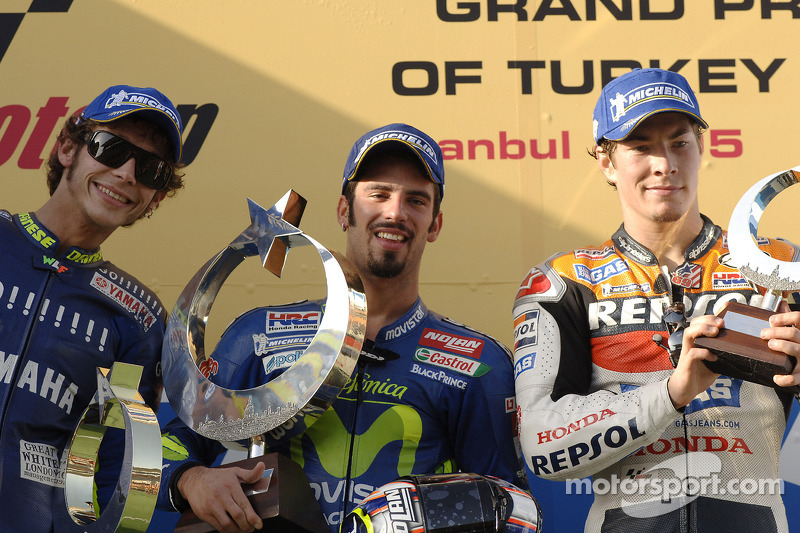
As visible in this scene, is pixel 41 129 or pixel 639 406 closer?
pixel 639 406

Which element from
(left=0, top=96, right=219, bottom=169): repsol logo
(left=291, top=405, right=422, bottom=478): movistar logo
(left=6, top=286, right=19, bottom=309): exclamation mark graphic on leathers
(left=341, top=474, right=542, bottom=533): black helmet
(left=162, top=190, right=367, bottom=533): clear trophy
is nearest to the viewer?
(left=341, top=474, right=542, bottom=533): black helmet

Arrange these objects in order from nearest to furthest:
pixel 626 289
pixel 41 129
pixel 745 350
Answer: pixel 745 350 → pixel 626 289 → pixel 41 129

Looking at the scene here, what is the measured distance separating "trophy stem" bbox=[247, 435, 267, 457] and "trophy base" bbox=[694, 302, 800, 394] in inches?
38.0

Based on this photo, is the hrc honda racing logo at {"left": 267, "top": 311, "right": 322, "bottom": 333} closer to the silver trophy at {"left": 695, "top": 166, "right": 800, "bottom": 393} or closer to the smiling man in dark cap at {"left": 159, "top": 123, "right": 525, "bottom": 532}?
the smiling man in dark cap at {"left": 159, "top": 123, "right": 525, "bottom": 532}

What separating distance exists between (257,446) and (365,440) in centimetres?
27

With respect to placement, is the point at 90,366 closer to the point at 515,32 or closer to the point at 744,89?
the point at 515,32

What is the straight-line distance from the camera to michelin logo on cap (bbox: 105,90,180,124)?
249 centimetres

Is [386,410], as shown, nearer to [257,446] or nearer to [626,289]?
[257,446]

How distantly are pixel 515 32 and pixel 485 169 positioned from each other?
0.49m

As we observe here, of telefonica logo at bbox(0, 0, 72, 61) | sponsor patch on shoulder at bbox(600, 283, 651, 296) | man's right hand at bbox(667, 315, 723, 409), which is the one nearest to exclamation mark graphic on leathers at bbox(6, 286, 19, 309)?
telefonica logo at bbox(0, 0, 72, 61)

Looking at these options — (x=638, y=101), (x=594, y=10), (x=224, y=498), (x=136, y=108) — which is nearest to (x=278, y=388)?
(x=224, y=498)

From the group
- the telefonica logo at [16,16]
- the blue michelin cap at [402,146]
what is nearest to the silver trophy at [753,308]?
the blue michelin cap at [402,146]

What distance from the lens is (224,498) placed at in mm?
1948

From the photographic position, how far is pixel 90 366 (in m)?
2.39
